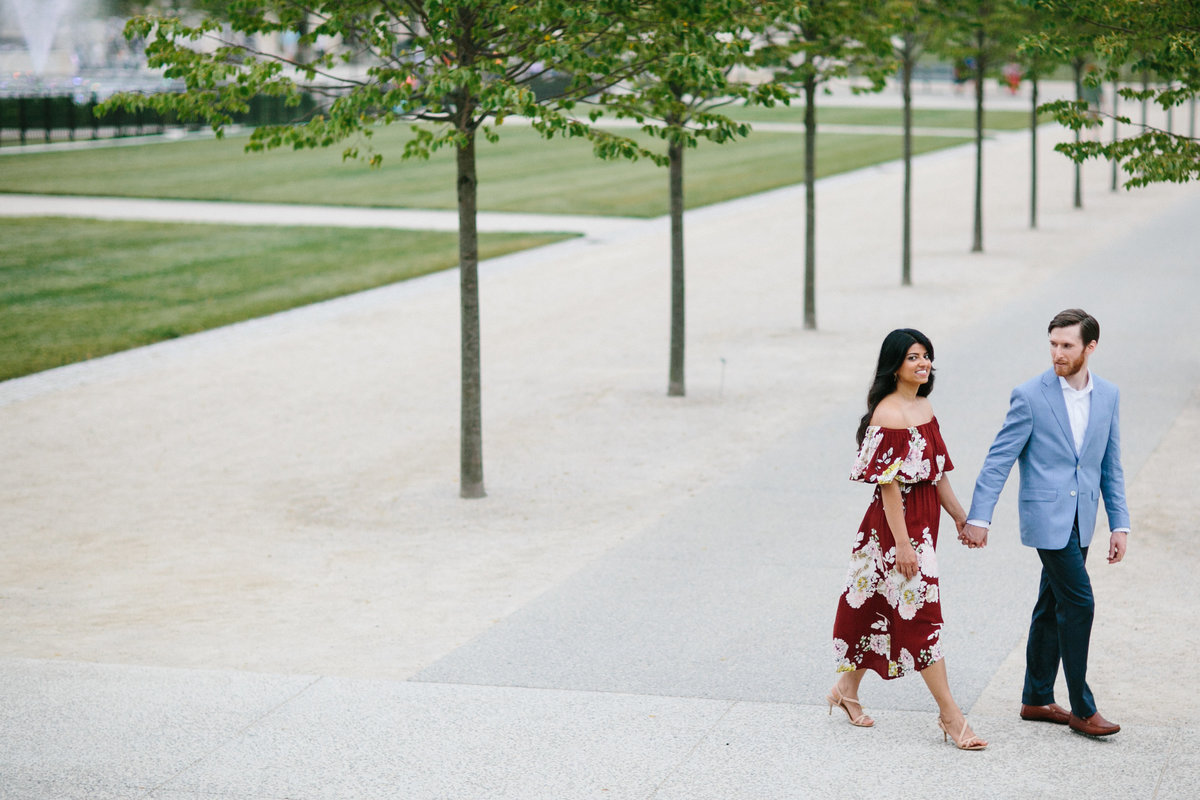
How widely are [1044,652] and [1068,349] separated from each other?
1331 mm

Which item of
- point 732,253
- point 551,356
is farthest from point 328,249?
point 551,356

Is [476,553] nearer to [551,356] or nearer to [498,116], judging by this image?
[498,116]

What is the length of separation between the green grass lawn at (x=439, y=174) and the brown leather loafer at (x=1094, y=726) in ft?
78.3

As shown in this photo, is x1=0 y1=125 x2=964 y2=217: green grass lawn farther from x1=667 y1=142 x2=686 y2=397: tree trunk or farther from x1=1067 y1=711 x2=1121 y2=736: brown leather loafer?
x1=1067 y1=711 x2=1121 y2=736: brown leather loafer

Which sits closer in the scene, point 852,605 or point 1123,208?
point 852,605

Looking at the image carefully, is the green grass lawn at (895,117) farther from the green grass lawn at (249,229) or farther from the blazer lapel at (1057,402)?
the blazer lapel at (1057,402)

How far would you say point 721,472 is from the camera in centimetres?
1089

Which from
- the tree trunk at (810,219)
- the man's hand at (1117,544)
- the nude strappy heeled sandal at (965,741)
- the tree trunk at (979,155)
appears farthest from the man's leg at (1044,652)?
the tree trunk at (979,155)

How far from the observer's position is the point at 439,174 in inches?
1490

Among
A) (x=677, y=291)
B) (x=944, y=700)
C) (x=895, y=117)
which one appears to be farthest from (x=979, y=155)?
(x=895, y=117)

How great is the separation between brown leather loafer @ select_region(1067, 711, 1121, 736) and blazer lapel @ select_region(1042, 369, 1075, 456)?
112 centimetres

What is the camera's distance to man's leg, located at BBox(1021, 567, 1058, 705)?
613cm

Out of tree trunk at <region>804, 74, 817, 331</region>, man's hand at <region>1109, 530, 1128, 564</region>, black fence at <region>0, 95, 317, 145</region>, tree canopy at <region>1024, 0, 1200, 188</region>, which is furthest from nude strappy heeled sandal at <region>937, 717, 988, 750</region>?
black fence at <region>0, 95, 317, 145</region>

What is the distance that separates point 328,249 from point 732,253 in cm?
695
